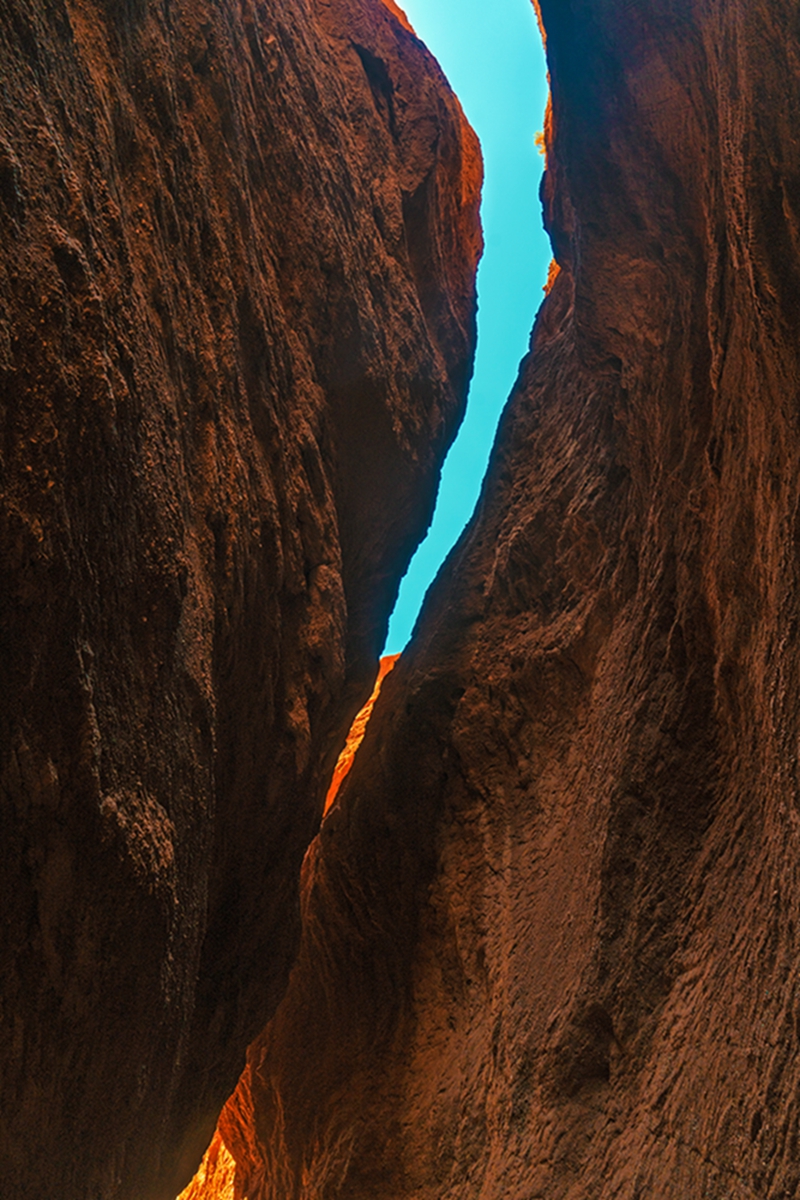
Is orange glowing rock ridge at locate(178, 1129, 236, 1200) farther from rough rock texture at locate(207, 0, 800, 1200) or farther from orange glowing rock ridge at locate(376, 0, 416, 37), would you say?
orange glowing rock ridge at locate(376, 0, 416, 37)

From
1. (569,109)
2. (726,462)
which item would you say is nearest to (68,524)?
(726,462)

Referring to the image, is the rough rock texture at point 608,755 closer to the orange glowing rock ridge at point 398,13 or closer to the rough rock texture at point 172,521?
the rough rock texture at point 172,521

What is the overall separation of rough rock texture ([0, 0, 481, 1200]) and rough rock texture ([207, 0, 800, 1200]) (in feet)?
4.14

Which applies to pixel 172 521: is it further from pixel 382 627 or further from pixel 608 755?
pixel 382 627

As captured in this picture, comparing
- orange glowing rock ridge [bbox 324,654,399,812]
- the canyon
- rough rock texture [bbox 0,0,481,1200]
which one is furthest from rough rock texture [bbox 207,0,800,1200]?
orange glowing rock ridge [bbox 324,654,399,812]

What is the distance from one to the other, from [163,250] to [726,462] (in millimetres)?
3245

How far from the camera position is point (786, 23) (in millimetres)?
3975

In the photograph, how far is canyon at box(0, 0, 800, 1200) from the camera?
10.8ft

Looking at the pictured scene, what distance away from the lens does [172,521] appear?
3.70m

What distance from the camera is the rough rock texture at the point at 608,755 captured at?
4.01 m

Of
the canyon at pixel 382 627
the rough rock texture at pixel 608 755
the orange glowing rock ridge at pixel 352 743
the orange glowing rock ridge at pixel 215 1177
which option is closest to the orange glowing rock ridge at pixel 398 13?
the canyon at pixel 382 627

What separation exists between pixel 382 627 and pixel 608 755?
2584mm

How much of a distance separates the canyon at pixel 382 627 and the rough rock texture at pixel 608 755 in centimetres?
3

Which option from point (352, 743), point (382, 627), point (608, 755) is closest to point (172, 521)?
point (608, 755)
